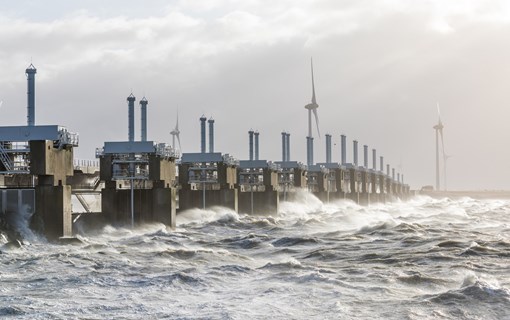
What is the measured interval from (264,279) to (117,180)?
1722 inches

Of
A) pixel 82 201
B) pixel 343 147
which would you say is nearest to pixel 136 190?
pixel 82 201

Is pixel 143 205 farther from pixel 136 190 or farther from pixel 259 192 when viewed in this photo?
pixel 259 192

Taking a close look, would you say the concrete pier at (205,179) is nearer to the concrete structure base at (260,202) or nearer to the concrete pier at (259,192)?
the concrete structure base at (260,202)

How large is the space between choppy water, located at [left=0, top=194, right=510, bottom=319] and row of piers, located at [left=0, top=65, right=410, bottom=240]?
3185 millimetres

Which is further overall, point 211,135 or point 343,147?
point 343,147

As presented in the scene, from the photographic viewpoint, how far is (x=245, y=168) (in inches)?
4493

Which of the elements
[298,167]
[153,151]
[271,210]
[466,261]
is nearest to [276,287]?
[466,261]

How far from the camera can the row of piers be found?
53.2 m

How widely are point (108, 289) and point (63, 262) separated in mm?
10109

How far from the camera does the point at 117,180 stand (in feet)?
242

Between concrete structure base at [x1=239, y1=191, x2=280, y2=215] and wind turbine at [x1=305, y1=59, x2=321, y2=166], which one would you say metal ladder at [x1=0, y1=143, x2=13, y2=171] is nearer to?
concrete structure base at [x1=239, y1=191, x2=280, y2=215]

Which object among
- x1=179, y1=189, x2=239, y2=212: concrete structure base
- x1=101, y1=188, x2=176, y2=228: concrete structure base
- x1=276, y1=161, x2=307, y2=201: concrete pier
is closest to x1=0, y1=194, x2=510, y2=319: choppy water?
x1=101, y1=188, x2=176, y2=228: concrete structure base

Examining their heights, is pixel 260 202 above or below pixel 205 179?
below

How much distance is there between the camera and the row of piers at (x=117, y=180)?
5316cm
